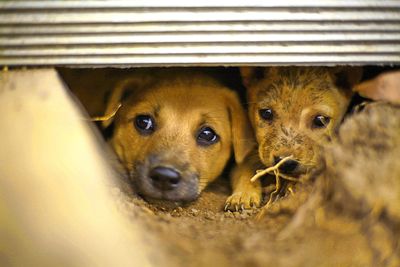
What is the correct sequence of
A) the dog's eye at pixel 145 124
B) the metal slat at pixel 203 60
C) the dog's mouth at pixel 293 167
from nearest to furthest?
1. the metal slat at pixel 203 60
2. the dog's mouth at pixel 293 167
3. the dog's eye at pixel 145 124

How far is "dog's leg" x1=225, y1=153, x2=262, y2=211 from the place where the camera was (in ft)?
10.8

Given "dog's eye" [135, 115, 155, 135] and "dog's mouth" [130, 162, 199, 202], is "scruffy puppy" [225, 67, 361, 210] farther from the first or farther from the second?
"dog's eye" [135, 115, 155, 135]

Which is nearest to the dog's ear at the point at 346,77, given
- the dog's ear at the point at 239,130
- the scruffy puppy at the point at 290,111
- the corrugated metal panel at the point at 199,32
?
the scruffy puppy at the point at 290,111

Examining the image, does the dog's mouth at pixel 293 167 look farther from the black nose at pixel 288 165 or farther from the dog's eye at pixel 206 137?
the dog's eye at pixel 206 137

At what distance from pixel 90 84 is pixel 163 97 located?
0.47 metres

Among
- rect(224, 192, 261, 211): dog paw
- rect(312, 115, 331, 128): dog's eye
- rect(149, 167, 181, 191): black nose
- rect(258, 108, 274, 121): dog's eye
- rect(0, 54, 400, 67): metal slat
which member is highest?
rect(258, 108, 274, 121): dog's eye

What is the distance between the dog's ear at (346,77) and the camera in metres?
3.40

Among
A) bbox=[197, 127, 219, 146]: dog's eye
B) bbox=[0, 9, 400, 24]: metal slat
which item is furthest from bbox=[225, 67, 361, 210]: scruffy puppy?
bbox=[0, 9, 400, 24]: metal slat

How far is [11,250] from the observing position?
7.14 feet

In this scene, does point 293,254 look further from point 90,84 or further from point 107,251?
point 90,84

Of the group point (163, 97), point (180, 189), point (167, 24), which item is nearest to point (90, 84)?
point (163, 97)

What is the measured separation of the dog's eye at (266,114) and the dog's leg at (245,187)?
265 mm

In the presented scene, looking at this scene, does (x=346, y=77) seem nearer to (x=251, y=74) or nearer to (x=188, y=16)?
(x=251, y=74)

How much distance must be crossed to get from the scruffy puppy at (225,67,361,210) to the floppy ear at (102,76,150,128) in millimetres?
752
